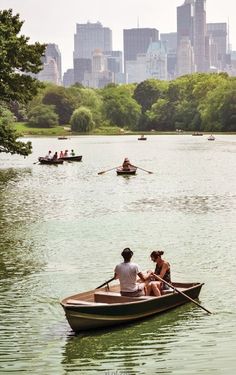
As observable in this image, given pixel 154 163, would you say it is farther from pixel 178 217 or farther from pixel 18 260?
pixel 18 260

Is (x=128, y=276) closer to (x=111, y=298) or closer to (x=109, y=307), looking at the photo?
(x=111, y=298)

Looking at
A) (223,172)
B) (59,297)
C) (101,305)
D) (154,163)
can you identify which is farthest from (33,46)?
(101,305)

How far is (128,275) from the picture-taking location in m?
18.5

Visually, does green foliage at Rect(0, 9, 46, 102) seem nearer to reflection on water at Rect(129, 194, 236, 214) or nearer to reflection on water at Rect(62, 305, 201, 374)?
reflection on water at Rect(129, 194, 236, 214)

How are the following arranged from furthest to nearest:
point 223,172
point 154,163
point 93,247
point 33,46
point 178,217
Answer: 1. point 154,163
2. point 223,172
3. point 33,46
4. point 178,217
5. point 93,247

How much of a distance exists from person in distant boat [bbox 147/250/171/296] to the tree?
36963 millimetres

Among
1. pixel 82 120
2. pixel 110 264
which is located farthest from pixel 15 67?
pixel 82 120

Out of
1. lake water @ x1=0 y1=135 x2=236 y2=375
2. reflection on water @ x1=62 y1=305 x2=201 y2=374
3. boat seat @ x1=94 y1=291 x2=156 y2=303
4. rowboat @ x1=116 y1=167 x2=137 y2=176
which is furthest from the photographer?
rowboat @ x1=116 y1=167 x2=137 y2=176

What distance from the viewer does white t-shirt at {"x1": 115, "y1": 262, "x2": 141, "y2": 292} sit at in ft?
60.7

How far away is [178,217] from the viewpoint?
37125mm

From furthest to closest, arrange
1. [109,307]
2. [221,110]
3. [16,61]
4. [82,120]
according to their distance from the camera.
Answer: [82,120]
[221,110]
[16,61]
[109,307]

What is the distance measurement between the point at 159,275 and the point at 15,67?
39856mm

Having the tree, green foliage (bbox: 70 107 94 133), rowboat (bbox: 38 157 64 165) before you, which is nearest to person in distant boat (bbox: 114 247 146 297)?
the tree

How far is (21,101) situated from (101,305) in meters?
41.0
